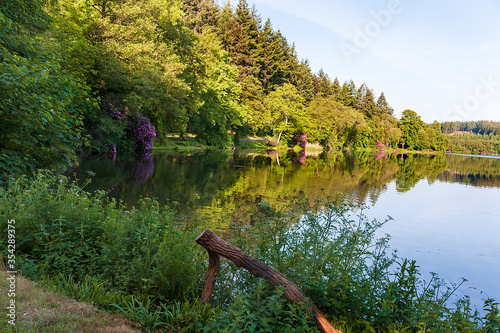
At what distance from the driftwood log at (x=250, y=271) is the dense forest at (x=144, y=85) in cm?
502

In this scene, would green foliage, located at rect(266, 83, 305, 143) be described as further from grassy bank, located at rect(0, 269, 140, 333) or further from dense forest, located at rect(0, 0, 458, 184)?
grassy bank, located at rect(0, 269, 140, 333)

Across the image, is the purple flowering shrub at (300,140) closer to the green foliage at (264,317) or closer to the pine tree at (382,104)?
the pine tree at (382,104)

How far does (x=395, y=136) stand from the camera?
82562 millimetres

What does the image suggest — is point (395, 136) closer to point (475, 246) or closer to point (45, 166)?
point (475, 246)

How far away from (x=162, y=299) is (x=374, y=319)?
2.59 metres

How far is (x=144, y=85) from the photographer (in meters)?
22.4

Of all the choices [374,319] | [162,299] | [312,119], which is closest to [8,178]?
[162,299]

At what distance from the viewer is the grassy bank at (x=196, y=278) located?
3.44 m

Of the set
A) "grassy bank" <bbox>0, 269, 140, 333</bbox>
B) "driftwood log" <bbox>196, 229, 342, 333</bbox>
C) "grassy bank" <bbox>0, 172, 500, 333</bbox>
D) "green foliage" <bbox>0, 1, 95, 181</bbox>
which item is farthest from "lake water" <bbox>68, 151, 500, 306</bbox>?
"green foliage" <bbox>0, 1, 95, 181</bbox>

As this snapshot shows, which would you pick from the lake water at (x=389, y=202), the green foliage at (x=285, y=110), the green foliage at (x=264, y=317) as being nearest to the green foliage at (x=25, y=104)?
the lake water at (x=389, y=202)

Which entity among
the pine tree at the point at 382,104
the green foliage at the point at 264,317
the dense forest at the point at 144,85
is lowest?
the green foliage at the point at 264,317

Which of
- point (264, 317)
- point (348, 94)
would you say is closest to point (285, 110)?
point (348, 94)

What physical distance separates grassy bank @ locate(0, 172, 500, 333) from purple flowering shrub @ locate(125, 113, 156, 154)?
Result: 22.6m

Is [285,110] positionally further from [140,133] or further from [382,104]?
[382,104]
